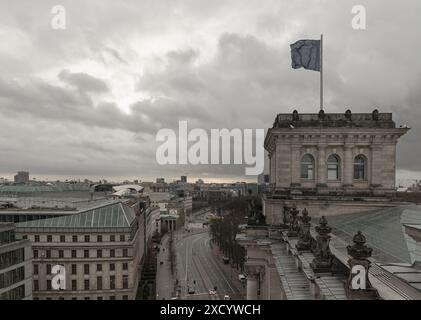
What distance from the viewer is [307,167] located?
3141 cm

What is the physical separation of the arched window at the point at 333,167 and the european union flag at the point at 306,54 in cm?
765

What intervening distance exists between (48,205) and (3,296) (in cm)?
3072

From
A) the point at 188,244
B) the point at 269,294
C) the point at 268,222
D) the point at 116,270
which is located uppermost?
the point at 268,222

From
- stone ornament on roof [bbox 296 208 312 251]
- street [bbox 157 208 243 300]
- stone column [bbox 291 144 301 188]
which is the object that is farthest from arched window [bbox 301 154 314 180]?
street [bbox 157 208 243 300]

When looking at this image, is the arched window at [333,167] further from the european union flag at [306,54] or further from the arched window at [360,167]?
the european union flag at [306,54]

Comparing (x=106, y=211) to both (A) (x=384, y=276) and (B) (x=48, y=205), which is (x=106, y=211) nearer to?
(B) (x=48, y=205)

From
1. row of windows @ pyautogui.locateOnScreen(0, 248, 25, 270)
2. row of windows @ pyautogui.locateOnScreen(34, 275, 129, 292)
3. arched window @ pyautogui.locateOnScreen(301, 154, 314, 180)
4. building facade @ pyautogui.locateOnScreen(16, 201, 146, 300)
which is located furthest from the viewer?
building facade @ pyautogui.locateOnScreen(16, 201, 146, 300)

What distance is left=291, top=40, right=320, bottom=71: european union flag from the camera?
30266mm

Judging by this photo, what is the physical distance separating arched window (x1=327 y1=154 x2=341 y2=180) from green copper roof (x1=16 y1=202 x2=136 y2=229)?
33.7 m

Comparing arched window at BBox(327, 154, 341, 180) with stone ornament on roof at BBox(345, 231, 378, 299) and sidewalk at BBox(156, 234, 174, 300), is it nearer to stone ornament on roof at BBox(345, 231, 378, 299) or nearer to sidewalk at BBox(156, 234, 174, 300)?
stone ornament on roof at BBox(345, 231, 378, 299)

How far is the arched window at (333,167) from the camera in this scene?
31.2 metres

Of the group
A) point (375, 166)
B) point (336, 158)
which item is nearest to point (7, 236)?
point (336, 158)
